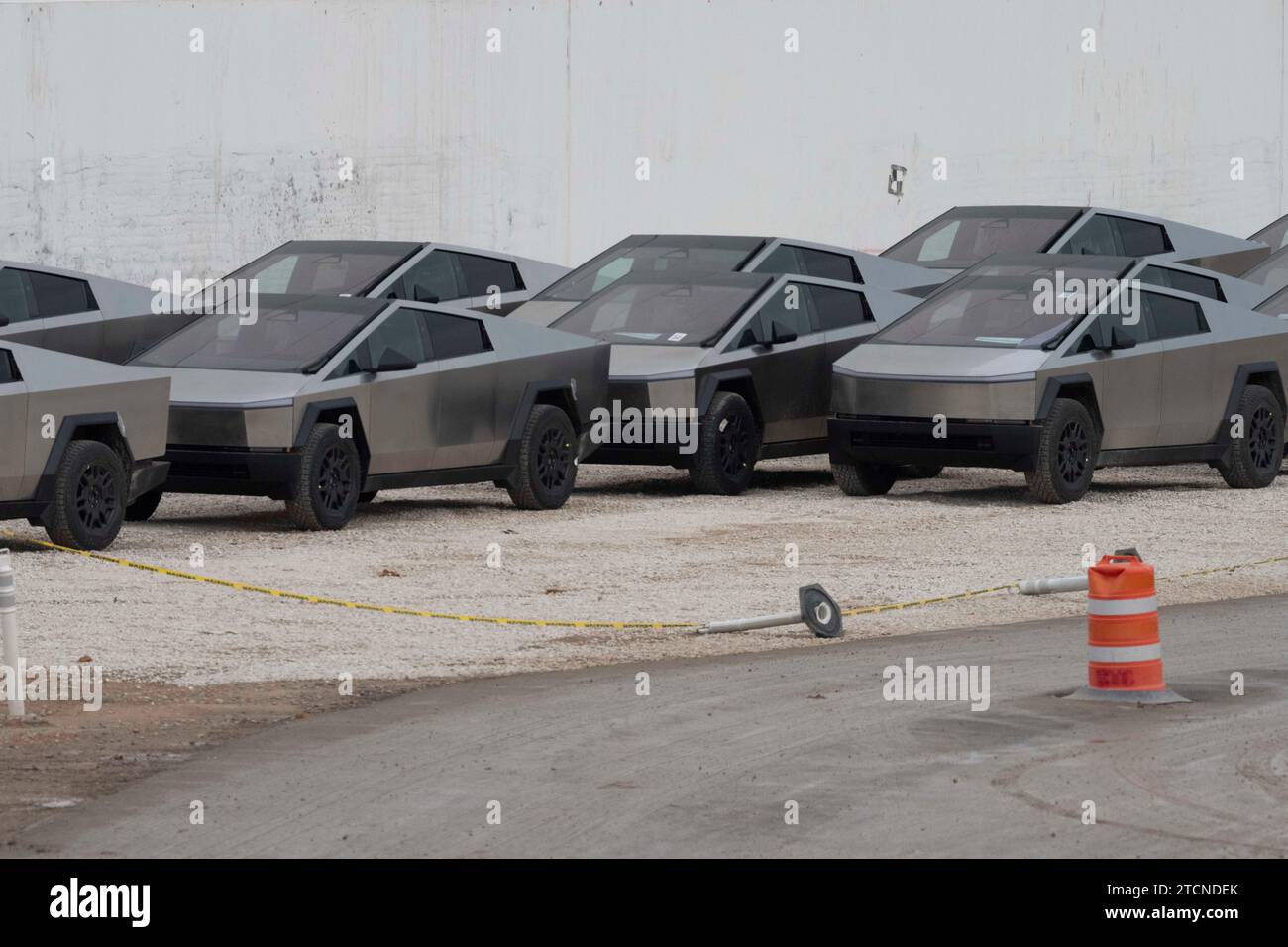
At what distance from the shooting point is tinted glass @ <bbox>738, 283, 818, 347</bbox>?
18.5 metres

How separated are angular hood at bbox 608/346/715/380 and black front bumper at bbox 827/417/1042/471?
129 cm

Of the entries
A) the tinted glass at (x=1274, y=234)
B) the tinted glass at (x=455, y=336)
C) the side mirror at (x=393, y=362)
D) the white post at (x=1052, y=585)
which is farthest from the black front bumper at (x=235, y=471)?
the tinted glass at (x=1274, y=234)

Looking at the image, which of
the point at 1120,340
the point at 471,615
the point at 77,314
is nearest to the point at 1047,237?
the point at 1120,340

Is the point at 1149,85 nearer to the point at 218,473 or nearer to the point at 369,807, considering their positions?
the point at 218,473

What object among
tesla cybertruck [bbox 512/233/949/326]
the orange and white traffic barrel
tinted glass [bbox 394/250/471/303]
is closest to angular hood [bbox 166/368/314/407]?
tesla cybertruck [bbox 512/233/949/326]

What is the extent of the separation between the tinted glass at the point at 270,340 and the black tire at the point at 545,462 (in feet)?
4.73

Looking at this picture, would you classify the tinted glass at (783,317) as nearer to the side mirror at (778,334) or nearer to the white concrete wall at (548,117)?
the side mirror at (778,334)

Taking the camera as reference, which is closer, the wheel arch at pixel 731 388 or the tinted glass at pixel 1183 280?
the wheel arch at pixel 731 388

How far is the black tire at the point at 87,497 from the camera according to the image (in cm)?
1423

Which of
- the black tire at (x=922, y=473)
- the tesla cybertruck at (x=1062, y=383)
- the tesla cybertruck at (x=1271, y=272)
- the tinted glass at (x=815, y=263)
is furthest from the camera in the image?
the tesla cybertruck at (x=1271, y=272)

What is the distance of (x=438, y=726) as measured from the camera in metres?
9.71
